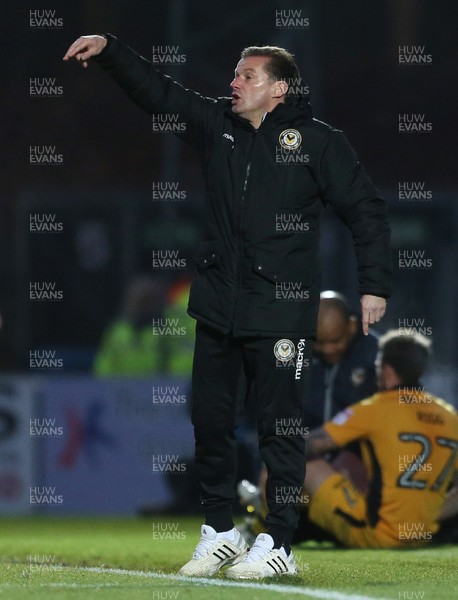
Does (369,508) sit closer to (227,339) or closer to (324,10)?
(227,339)

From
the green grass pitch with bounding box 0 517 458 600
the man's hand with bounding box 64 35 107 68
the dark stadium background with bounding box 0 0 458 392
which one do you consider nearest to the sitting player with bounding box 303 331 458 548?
the green grass pitch with bounding box 0 517 458 600

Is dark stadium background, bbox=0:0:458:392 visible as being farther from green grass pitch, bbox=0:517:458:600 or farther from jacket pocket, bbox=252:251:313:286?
jacket pocket, bbox=252:251:313:286

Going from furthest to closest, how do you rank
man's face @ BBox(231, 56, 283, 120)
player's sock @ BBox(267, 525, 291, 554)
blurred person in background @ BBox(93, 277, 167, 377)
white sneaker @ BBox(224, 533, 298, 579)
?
1. blurred person in background @ BBox(93, 277, 167, 377)
2. man's face @ BBox(231, 56, 283, 120)
3. player's sock @ BBox(267, 525, 291, 554)
4. white sneaker @ BBox(224, 533, 298, 579)

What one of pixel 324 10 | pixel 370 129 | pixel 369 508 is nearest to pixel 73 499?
pixel 369 508

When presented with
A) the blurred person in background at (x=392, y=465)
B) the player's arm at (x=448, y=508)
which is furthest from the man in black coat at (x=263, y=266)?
the player's arm at (x=448, y=508)

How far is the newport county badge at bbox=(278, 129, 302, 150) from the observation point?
6.38 meters

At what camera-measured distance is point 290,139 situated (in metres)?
6.39

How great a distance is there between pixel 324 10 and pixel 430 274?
962 cm

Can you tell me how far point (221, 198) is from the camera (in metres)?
6.44

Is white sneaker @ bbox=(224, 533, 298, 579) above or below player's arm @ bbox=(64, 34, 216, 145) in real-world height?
below

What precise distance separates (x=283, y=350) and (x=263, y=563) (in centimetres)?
85

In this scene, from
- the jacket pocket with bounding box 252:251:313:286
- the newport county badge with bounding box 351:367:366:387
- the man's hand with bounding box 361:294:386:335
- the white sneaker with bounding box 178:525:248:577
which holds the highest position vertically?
the jacket pocket with bounding box 252:251:313:286

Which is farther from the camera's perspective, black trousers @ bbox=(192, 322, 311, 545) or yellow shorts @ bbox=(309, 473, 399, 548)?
yellow shorts @ bbox=(309, 473, 399, 548)

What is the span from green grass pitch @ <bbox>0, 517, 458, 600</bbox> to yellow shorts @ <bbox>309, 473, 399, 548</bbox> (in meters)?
0.17
